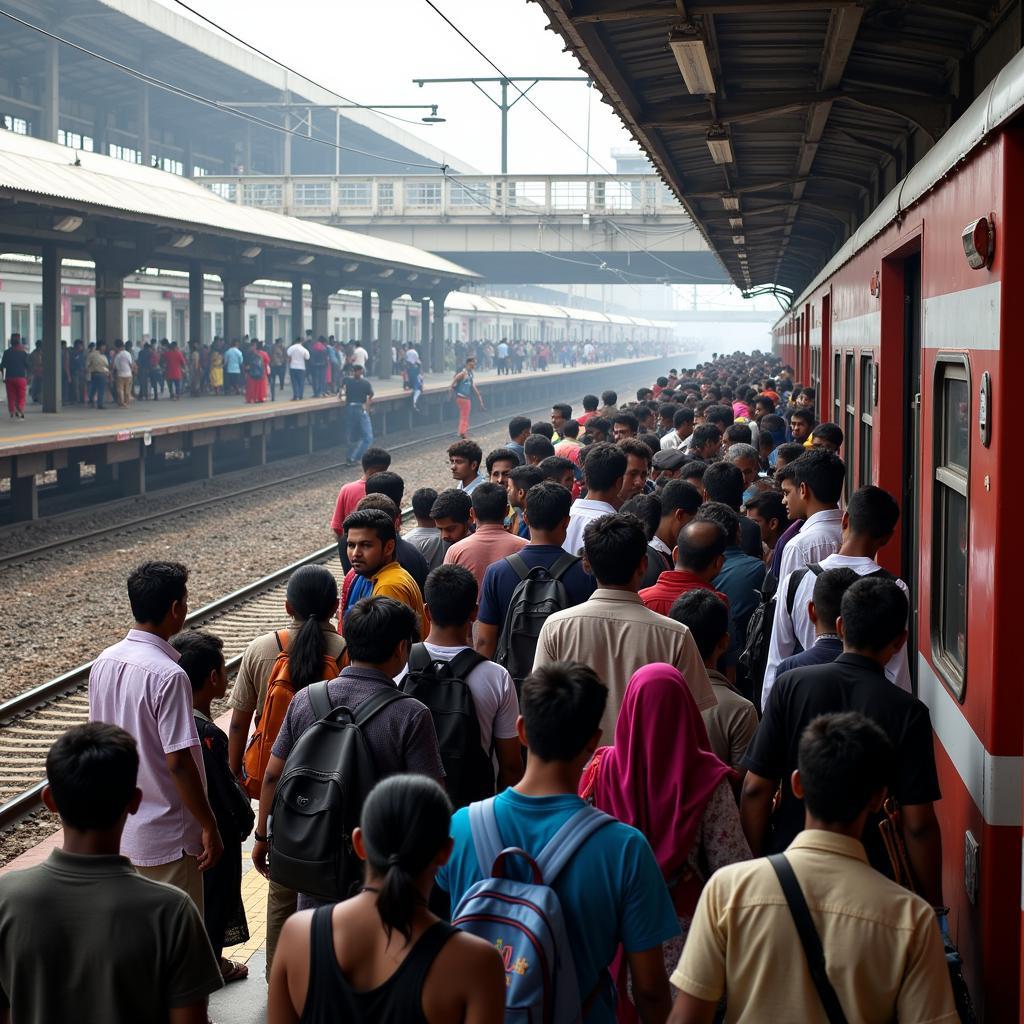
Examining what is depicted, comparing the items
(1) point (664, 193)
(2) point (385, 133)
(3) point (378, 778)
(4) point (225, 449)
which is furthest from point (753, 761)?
(2) point (385, 133)

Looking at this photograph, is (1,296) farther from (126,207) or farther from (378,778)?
(378,778)

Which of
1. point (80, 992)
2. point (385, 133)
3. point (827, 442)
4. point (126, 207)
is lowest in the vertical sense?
point (80, 992)

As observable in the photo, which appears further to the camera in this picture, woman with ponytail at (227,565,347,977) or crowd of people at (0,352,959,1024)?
woman with ponytail at (227,565,347,977)

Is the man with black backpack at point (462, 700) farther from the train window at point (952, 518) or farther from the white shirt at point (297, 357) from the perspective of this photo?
the white shirt at point (297, 357)

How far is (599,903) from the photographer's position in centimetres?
273

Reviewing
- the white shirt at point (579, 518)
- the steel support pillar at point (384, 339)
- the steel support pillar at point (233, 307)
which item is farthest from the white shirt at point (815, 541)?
the steel support pillar at point (384, 339)

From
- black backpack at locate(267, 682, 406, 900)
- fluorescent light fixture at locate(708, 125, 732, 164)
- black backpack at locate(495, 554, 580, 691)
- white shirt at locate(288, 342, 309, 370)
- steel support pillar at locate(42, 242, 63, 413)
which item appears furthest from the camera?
white shirt at locate(288, 342, 309, 370)

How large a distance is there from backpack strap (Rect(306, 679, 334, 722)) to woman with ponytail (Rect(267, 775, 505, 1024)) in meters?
1.26

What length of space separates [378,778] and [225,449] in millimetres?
23103

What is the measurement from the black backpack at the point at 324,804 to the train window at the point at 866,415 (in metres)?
4.26

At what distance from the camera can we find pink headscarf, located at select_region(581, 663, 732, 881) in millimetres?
3160

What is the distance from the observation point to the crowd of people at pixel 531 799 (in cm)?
244

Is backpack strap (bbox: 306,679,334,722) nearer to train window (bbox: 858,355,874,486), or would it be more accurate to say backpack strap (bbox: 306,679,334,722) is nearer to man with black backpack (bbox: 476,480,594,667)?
man with black backpack (bbox: 476,480,594,667)

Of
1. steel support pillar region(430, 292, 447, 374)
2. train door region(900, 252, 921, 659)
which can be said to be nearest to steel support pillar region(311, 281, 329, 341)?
steel support pillar region(430, 292, 447, 374)
